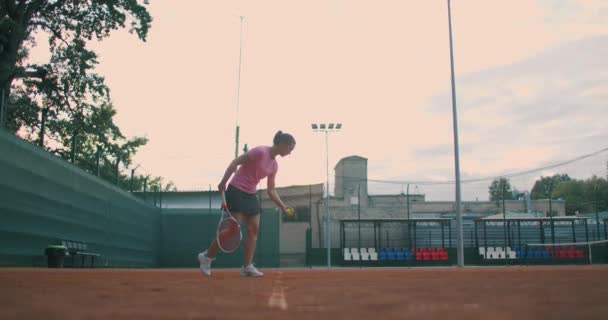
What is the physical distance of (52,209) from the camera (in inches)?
555

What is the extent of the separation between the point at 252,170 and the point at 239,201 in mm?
355

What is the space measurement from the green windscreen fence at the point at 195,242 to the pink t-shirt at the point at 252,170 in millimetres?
20763

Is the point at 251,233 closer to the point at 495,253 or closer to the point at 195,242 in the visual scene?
the point at 195,242

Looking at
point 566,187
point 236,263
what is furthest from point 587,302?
point 566,187

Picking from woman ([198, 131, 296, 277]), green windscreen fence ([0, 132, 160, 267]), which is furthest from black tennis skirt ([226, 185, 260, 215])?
green windscreen fence ([0, 132, 160, 267])

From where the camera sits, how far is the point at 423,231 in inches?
1364

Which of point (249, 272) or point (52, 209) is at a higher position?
point (52, 209)

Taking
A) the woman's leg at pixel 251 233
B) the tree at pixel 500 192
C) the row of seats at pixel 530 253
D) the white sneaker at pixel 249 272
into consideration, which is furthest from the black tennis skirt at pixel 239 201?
the tree at pixel 500 192

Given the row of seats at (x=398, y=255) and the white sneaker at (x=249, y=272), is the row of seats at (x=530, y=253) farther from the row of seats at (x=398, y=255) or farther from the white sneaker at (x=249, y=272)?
the white sneaker at (x=249, y=272)

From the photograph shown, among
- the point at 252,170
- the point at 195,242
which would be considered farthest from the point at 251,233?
the point at 195,242

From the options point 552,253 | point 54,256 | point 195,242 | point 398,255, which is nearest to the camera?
point 54,256

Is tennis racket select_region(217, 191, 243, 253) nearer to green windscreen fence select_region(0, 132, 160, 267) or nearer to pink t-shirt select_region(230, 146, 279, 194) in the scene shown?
pink t-shirt select_region(230, 146, 279, 194)

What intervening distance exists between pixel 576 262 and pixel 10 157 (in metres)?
27.2

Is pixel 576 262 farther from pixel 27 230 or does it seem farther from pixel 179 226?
pixel 27 230
